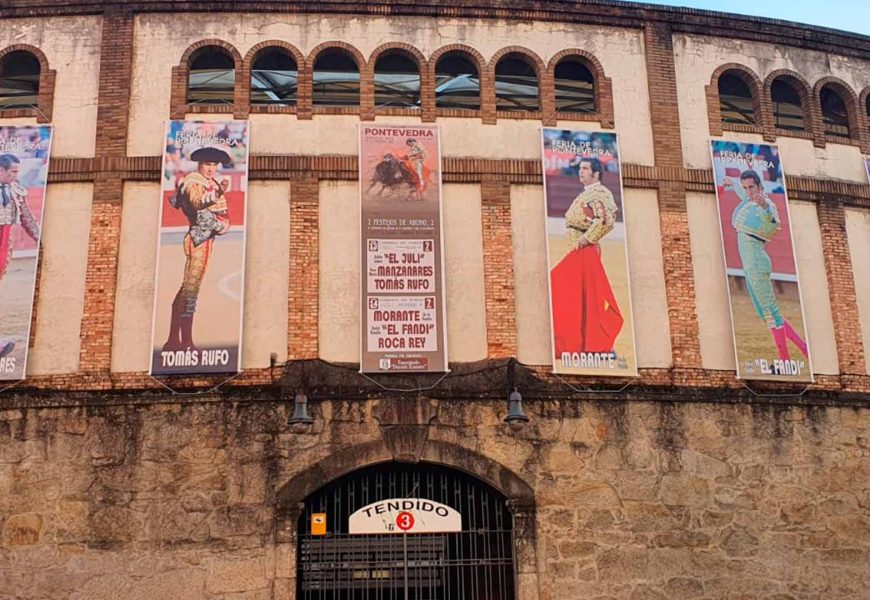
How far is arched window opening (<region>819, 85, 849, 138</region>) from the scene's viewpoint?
19797 millimetres

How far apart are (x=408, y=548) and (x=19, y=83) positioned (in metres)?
11.0

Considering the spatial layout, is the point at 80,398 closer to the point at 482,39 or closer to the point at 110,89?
the point at 110,89

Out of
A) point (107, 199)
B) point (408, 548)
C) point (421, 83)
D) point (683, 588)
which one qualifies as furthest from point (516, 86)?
point (683, 588)

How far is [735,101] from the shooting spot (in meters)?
20.0

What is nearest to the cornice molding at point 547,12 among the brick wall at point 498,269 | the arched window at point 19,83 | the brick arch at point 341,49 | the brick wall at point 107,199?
the brick arch at point 341,49

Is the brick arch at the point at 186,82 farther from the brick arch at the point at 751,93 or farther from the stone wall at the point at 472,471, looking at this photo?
the brick arch at the point at 751,93

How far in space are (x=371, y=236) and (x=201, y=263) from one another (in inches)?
109

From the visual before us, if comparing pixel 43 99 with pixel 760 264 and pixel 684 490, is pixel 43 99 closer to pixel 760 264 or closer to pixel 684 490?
pixel 684 490

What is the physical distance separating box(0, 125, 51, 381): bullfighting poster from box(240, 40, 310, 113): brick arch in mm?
3353

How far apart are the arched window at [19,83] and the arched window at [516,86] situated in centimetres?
833

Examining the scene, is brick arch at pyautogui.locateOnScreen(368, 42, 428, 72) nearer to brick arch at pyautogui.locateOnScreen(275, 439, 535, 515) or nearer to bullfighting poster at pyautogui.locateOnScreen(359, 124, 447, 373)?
bullfighting poster at pyautogui.locateOnScreen(359, 124, 447, 373)

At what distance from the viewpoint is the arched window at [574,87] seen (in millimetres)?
19188

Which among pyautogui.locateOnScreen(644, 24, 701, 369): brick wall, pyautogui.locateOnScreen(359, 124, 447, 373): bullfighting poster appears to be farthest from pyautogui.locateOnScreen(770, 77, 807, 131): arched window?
pyautogui.locateOnScreen(359, 124, 447, 373): bullfighting poster

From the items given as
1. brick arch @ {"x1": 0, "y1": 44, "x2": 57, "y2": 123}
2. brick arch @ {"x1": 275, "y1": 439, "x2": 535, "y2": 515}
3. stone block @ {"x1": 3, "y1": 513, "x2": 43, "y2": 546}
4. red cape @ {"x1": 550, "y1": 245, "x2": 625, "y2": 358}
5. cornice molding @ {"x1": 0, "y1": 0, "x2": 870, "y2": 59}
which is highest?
cornice molding @ {"x1": 0, "y1": 0, "x2": 870, "y2": 59}
